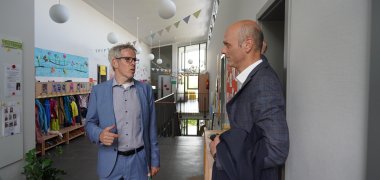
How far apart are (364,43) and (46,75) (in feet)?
19.3

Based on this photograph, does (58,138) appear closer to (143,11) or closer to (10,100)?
(10,100)

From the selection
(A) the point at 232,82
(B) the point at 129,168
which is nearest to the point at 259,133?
(B) the point at 129,168

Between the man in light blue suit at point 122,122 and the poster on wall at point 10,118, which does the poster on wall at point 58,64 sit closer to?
the poster on wall at point 10,118

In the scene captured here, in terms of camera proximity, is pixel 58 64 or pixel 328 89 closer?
pixel 328 89

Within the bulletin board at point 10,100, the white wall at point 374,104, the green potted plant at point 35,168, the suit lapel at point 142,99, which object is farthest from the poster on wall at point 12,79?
the white wall at point 374,104

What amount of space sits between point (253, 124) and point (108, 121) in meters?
1.12

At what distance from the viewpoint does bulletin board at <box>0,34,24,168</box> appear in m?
2.13

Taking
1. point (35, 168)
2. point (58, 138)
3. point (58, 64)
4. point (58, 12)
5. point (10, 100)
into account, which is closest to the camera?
point (10, 100)

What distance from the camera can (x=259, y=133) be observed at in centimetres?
91

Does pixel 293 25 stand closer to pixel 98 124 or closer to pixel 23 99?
pixel 98 124

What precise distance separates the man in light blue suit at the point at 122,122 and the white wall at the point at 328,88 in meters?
0.97

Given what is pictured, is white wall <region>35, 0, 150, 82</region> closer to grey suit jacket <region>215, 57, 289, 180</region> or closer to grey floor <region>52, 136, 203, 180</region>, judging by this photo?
grey floor <region>52, 136, 203, 180</region>

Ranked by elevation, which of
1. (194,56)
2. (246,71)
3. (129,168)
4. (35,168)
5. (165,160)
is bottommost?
(165,160)

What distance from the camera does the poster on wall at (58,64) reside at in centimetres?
518
